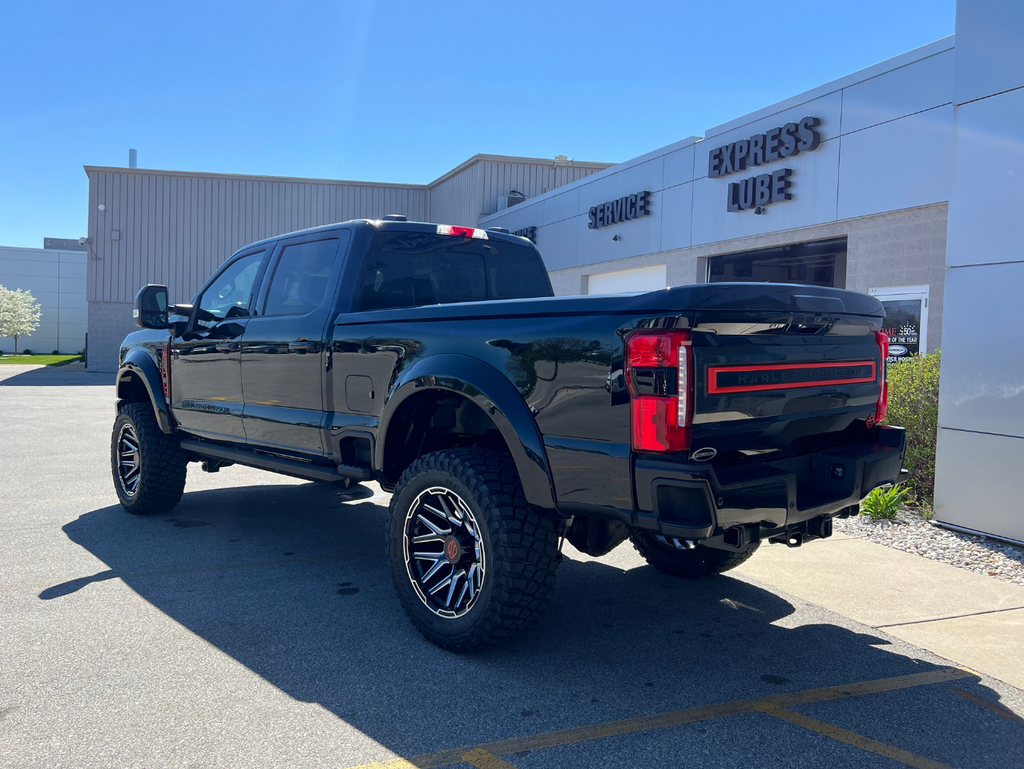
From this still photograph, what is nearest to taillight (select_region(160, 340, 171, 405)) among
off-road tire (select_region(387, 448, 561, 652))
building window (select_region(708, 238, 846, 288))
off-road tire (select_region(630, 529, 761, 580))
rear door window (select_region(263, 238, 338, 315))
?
rear door window (select_region(263, 238, 338, 315))

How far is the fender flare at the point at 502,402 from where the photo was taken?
3.46 metres

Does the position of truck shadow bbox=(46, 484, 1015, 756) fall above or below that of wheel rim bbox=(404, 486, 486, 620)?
below

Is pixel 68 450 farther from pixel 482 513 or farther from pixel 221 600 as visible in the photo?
pixel 482 513

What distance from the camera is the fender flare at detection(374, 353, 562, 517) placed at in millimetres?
3461

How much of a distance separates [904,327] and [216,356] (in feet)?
31.8

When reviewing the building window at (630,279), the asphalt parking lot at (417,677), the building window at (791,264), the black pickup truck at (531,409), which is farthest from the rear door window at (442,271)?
the building window at (630,279)

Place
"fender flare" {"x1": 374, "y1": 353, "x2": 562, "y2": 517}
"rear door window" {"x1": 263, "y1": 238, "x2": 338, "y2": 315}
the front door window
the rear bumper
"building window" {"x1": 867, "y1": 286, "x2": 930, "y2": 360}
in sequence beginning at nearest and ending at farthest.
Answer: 1. the rear bumper
2. "fender flare" {"x1": 374, "y1": 353, "x2": 562, "y2": 517}
3. "rear door window" {"x1": 263, "y1": 238, "x2": 338, "y2": 315}
4. the front door window
5. "building window" {"x1": 867, "y1": 286, "x2": 930, "y2": 360}

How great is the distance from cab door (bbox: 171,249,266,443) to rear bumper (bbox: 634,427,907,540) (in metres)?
3.36

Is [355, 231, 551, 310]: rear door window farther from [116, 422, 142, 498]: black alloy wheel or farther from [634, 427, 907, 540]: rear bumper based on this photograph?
[116, 422, 142, 498]: black alloy wheel

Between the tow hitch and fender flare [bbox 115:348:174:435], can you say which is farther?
fender flare [bbox 115:348:174:435]

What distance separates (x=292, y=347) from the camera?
4.95 meters

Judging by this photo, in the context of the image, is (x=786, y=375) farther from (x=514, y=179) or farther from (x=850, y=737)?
(x=514, y=179)

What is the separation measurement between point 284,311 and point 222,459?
1.39 meters

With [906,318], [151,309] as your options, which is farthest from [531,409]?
[906,318]
